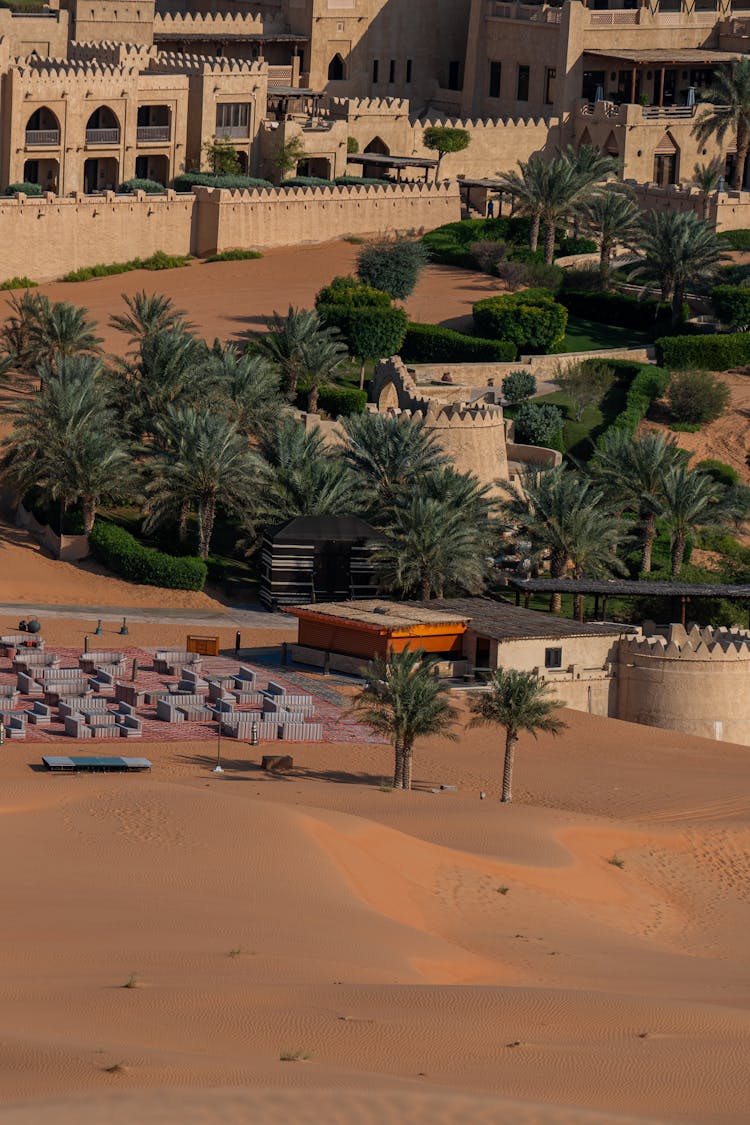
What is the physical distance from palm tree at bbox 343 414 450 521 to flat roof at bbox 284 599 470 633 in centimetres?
562

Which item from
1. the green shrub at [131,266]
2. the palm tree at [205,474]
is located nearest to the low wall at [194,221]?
the green shrub at [131,266]

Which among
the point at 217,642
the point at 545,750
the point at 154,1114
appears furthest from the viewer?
the point at 217,642

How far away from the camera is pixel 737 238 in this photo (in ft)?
280

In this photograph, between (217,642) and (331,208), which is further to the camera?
(331,208)

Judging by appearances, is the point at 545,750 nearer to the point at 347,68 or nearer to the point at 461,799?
the point at 461,799

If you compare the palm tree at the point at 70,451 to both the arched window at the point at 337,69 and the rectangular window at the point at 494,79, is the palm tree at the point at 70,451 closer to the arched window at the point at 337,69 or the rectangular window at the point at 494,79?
the arched window at the point at 337,69

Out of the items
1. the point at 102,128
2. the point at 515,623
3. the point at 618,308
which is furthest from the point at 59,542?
the point at 618,308

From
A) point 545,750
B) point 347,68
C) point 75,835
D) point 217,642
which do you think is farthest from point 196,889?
point 347,68

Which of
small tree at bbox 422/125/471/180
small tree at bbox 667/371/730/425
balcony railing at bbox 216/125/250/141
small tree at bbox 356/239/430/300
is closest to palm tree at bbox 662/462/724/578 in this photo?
small tree at bbox 667/371/730/425

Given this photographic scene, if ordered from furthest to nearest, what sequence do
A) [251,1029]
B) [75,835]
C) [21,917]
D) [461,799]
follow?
[461,799]
[75,835]
[21,917]
[251,1029]

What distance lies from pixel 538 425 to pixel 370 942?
130ft

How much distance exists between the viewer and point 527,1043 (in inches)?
971

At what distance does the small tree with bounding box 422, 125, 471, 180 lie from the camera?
90.6m

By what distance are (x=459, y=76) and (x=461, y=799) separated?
60355mm
